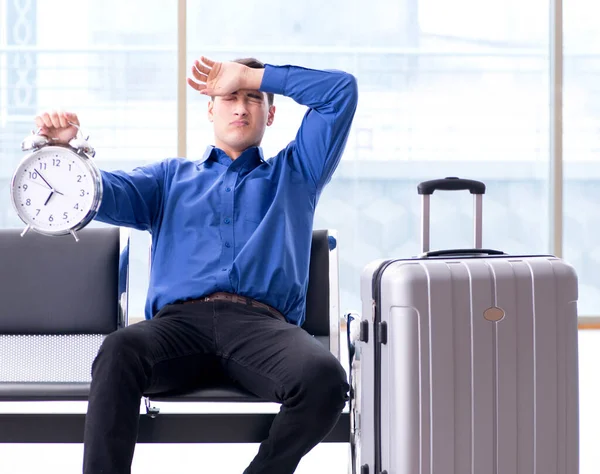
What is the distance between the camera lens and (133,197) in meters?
1.84

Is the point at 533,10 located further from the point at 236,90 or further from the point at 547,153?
the point at 236,90

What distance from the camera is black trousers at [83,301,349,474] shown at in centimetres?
140

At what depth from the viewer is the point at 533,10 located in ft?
14.5

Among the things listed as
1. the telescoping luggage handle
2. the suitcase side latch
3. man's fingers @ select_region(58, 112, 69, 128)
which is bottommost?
the suitcase side latch

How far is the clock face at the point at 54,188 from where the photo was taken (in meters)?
1.64

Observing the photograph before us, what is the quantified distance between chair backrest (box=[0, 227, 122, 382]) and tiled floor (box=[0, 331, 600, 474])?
470 mm

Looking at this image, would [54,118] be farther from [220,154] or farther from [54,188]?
[220,154]

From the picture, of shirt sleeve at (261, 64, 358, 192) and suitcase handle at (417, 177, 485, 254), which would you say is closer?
suitcase handle at (417, 177, 485, 254)

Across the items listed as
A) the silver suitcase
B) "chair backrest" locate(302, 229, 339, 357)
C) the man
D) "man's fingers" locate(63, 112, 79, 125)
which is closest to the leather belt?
the man

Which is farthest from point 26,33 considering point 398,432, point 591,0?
point 398,432

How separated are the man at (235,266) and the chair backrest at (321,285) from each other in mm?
82

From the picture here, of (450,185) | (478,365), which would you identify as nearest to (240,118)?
(450,185)

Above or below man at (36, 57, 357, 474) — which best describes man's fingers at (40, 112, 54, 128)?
above

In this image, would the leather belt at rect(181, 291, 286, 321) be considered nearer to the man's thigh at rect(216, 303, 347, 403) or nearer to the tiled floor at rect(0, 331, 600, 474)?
the man's thigh at rect(216, 303, 347, 403)
